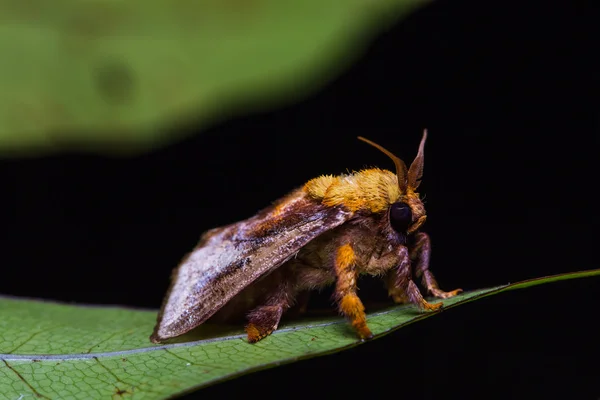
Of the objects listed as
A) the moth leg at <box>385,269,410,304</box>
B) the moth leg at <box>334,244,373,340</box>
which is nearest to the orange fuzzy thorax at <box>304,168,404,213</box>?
the moth leg at <box>334,244,373,340</box>

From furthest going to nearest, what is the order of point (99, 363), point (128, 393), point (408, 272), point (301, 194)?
point (301, 194) < point (408, 272) < point (99, 363) < point (128, 393)

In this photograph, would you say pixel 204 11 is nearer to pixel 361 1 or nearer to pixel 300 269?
pixel 361 1

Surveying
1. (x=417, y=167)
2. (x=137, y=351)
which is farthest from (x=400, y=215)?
(x=137, y=351)

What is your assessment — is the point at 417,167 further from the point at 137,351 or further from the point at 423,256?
the point at 137,351

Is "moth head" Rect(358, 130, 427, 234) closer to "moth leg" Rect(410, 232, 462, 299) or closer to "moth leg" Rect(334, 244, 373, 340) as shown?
"moth leg" Rect(410, 232, 462, 299)

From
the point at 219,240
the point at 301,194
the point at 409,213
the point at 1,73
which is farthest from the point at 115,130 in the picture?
the point at 409,213

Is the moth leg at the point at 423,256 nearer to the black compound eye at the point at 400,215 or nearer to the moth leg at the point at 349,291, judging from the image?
the black compound eye at the point at 400,215
